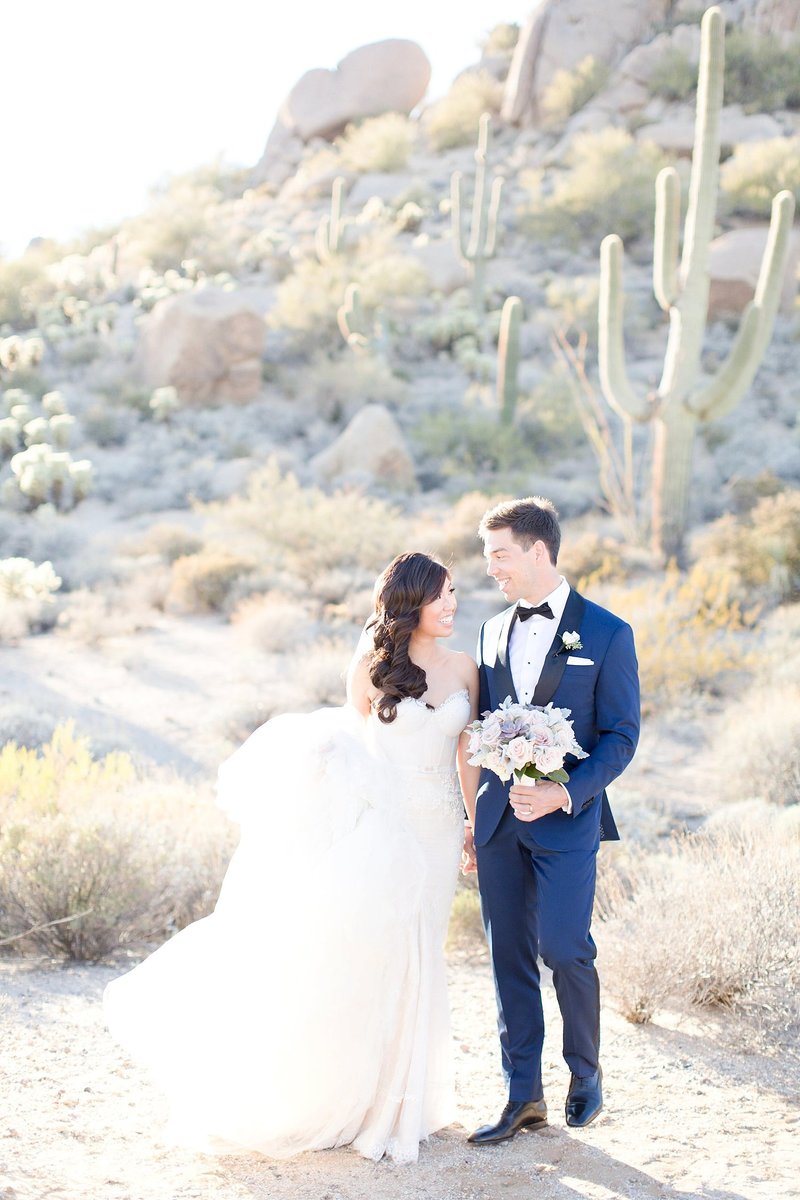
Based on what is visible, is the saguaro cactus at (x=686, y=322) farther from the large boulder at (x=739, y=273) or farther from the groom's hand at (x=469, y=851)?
the large boulder at (x=739, y=273)

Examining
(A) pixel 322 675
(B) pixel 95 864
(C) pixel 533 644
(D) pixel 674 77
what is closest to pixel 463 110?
(D) pixel 674 77

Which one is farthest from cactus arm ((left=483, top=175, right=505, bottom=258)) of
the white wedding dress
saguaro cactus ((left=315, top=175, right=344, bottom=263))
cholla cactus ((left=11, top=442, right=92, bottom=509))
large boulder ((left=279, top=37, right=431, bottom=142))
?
the white wedding dress

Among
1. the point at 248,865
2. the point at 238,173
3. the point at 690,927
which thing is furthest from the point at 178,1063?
the point at 238,173

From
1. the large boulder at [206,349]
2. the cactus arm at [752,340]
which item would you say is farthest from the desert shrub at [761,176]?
the cactus arm at [752,340]

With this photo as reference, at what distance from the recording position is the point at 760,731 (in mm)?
8734

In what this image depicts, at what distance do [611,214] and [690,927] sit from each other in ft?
101

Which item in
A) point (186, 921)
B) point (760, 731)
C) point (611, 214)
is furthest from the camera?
point (611, 214)

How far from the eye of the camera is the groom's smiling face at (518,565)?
3945mm

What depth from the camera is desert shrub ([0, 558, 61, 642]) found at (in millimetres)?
12672

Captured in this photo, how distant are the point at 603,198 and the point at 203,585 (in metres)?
23.1

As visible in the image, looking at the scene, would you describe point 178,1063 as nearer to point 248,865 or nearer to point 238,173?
point 248,865

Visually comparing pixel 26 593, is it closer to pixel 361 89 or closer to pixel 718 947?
pixel 718 947

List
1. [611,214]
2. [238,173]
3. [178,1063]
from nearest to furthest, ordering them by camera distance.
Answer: [178,1063]
[611,214]
[238,173]

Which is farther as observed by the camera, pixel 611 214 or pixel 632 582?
pixel 611 214
